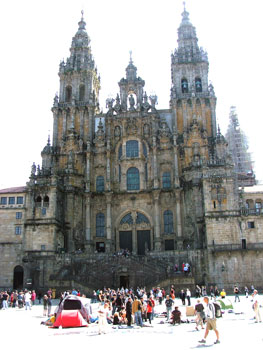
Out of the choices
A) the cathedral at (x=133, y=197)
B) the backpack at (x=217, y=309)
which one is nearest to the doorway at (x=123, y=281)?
the cathedral at (x=133, y=197)

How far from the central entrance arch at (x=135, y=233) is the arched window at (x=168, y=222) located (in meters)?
2.00

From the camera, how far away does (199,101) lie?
5409 cm

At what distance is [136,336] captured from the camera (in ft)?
50.1

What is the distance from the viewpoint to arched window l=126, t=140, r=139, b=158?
52719mm

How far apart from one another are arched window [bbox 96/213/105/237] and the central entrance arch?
2.15 meters

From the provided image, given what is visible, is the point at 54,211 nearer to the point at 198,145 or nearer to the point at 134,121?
the point at 134,121

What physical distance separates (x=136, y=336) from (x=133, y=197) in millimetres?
35850

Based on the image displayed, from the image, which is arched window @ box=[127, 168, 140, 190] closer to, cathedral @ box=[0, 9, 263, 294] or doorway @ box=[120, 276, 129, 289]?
cathedral @ box=[0, 9, 263, 294]

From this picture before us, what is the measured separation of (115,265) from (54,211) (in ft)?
34.8

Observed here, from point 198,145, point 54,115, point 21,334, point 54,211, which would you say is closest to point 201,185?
point 198,145

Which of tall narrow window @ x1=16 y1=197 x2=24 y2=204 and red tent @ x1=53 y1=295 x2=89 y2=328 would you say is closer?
red tent @ x1=53 y1=295 x2=89 y2=328

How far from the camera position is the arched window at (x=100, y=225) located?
5075cm

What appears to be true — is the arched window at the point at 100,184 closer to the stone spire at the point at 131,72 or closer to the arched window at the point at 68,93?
the arched window at the point at 68,93

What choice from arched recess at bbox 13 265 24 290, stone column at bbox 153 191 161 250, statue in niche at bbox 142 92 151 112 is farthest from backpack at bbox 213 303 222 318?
statue in niche at bbox 142 92 151 112
